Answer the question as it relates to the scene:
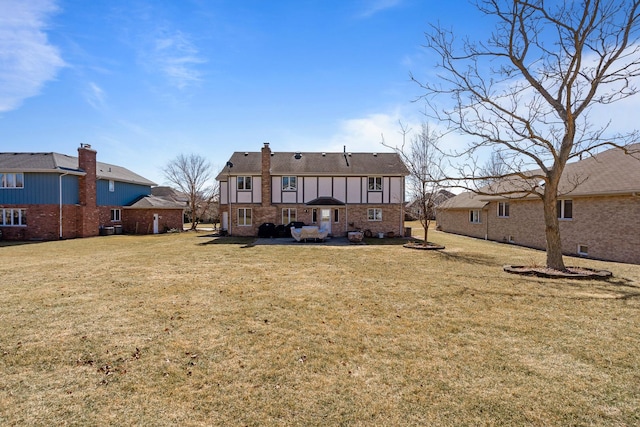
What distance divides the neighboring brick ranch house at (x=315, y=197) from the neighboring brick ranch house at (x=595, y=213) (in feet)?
27.9

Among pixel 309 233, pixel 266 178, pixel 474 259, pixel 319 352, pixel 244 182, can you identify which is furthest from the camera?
pixel 244 182

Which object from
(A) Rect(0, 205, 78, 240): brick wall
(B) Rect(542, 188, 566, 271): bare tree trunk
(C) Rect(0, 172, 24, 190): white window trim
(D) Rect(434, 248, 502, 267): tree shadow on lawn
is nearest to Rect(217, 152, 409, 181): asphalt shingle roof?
(D) Rect(434, 248, 502, 267): tree shadow on lawn

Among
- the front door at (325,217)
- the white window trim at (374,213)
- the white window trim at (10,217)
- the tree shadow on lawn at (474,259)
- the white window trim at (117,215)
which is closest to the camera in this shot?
the tree shadow on lawn at (474,259)

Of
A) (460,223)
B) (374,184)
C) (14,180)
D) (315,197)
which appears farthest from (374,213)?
(14,180)

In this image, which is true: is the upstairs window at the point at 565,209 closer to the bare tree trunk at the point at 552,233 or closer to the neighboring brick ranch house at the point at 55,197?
the bare tree trunk at the point at 552,233

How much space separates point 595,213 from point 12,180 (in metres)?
38.1

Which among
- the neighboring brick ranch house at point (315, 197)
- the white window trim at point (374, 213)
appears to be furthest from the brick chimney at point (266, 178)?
the white window trim at point (374, 213)

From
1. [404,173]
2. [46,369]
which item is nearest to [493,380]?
[46,369]

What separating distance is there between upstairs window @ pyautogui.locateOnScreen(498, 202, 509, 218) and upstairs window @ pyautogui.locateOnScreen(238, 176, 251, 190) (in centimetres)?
1976

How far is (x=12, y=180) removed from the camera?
941 inches

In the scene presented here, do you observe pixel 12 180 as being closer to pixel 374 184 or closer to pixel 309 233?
pixel 309 233

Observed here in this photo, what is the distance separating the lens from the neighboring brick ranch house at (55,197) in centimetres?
2364

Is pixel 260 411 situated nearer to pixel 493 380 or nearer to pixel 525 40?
pixel 493 380

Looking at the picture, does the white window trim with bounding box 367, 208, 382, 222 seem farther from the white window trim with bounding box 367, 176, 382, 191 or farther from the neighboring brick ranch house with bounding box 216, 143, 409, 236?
the white window trim with bounding box 367, 176, 382, 191
